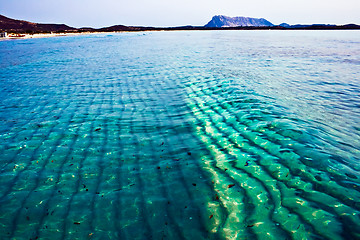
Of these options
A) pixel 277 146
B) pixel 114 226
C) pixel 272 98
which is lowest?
pixel 114 226

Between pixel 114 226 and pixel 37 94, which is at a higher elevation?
pixel 37 94

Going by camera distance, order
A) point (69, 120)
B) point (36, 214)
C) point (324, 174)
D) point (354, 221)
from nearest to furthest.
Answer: point (354, 221) < point (36, 214) < point (324, 174) < point (69, 120)

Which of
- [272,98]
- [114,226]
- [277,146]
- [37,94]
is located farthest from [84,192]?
[37,94]

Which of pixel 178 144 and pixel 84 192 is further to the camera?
pixel 178 144

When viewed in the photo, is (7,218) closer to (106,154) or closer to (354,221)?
(106,154)

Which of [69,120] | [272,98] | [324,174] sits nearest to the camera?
[324,174]

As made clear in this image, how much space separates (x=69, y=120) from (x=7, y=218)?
4.77 metres

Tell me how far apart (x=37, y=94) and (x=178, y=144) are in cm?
978

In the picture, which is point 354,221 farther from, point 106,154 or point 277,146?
point 106,154

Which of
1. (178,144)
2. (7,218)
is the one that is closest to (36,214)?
(7,218)

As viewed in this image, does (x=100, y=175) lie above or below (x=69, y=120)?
below

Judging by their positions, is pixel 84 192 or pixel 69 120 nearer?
pixel 84 192

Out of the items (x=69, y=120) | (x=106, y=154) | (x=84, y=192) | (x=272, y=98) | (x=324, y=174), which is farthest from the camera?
(x=272, y=98)

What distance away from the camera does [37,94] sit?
38.9 feet
